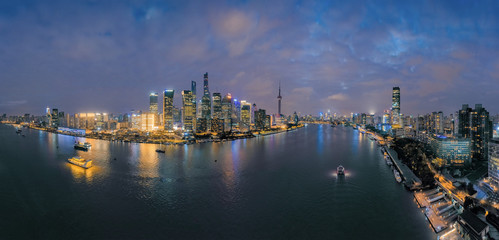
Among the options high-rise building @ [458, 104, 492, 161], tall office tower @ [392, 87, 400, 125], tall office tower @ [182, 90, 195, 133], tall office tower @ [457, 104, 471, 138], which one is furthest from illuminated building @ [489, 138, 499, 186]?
tall office tower @ [392, 87, 400, 125]

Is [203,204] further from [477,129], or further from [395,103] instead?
[395,103]

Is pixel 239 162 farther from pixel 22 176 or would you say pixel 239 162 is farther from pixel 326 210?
pixel 22 176

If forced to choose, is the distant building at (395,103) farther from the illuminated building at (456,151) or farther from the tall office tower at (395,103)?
the illuminated building at (456,151)

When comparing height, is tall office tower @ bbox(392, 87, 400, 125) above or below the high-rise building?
above

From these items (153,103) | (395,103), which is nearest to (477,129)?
(395,103)

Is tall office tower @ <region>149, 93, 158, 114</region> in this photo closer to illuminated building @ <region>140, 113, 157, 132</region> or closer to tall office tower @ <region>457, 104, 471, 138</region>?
illuminated building @ <region>140, 113, 157, 132</region>

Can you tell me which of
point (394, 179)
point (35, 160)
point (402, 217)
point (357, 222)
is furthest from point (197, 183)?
point (35, 160)
